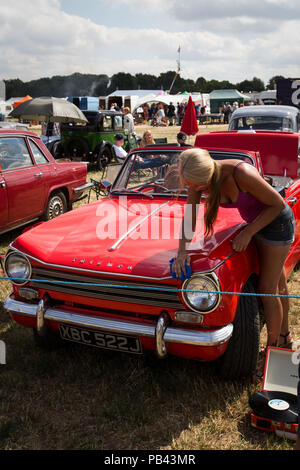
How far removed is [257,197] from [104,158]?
35.4 feet

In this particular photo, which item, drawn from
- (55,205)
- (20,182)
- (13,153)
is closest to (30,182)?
(20,182)

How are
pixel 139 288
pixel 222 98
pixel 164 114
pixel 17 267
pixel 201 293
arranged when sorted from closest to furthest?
pixel 201 293, pixel 139 288, pixel 17 267, pixel 164 114, pixel 222 98

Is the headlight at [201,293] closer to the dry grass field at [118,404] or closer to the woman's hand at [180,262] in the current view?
the woman's hand at [180,262]

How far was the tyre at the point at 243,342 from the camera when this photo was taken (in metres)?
2.86

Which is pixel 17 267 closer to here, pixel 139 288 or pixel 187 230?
pixel 139 288

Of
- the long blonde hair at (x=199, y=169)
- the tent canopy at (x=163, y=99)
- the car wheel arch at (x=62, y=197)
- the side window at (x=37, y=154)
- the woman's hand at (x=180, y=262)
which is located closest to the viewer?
the long blonde hair at (x=199, y=169)

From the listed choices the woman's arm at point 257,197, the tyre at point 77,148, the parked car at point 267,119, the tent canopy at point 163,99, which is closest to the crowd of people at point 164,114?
the tent canopy at point 163,99

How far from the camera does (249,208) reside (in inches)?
113

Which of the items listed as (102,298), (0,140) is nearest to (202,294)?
(102,298)

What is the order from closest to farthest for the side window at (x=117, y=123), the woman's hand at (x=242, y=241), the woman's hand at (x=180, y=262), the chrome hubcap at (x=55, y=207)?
1. the woman's hand at (x=180, y=262)
2. the woman's hand at (x=242, y=241)
3. the chrome hubcap at (x=55, y=207)
4. the side window at (x=117, y=123)

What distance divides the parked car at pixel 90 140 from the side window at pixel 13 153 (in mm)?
6479

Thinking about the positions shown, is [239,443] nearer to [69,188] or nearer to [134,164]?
[134,164]

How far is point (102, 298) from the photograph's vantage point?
286cm

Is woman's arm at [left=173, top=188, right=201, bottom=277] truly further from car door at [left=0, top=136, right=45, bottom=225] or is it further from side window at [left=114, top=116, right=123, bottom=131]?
side window at [left=114, top=116, right=123, bottom=131]
